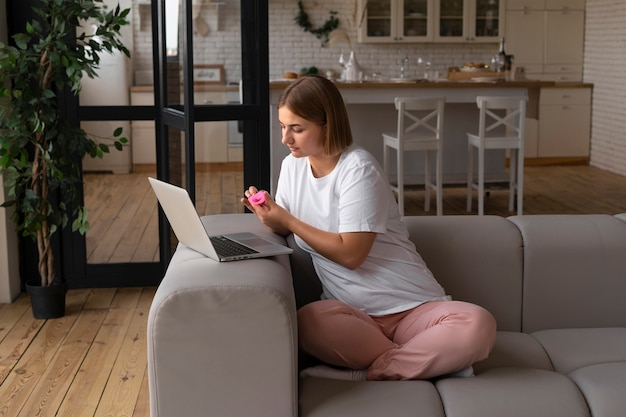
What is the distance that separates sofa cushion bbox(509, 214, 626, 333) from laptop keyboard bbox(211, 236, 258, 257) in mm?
916

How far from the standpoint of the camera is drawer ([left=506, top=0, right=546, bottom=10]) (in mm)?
9688

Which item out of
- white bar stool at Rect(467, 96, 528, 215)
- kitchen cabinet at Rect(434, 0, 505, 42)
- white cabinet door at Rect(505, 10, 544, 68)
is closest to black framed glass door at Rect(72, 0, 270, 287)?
white bar stool at Rect(467, 96, 528, 215)

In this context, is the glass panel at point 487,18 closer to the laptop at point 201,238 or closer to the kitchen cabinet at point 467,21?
the kitchen cabinet at point 467,21

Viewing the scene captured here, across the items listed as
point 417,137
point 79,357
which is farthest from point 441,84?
point 79,357

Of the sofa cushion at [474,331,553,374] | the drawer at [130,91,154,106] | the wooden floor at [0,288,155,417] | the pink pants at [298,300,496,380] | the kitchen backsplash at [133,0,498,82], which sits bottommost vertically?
the wooden floor at [0,288,155,417]

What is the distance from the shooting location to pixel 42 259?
4355mm

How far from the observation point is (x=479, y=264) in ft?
9.20

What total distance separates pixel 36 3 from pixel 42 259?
1259 mm

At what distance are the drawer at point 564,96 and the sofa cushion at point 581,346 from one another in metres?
7.22

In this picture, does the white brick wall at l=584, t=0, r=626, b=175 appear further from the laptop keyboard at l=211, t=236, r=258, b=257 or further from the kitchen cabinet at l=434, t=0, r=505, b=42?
the laptop keyboard at l=211, t=236, r=258, b=257

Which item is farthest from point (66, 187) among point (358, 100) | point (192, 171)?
point (358, 100)

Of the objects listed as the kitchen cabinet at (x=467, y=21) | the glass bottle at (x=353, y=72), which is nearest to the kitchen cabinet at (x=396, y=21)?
the kitchen cabinet at (x=467, y=21)

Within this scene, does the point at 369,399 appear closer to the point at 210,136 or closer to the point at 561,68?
the point at 210,136

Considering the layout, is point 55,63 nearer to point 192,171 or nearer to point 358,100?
point 192,171
